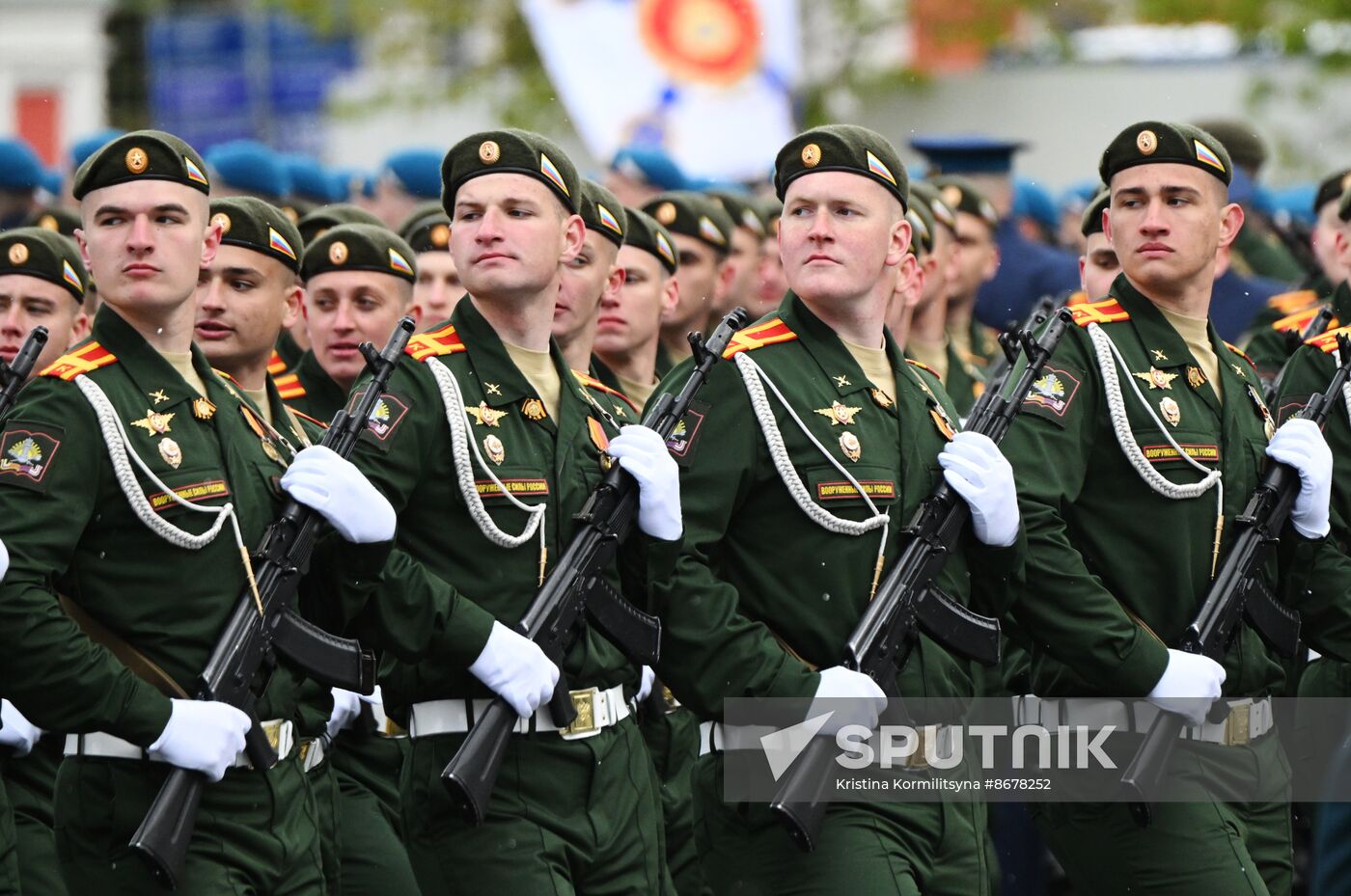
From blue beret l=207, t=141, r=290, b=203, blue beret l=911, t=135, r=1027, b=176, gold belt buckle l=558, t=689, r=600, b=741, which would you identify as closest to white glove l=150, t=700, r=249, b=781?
gold belt buckle l=558, t=689, r=600, b=741

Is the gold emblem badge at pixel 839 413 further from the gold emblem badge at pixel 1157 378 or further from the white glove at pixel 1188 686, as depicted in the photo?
the white glove at pixel 1188 686

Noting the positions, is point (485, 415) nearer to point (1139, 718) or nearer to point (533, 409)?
point (533, 409)

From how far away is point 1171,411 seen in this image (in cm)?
659

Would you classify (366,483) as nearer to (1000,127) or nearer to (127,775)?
(127,775)

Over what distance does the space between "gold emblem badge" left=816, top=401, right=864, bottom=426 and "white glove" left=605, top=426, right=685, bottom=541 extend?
45 cm

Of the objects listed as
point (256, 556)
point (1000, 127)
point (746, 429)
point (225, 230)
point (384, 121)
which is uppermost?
point (384, 121)

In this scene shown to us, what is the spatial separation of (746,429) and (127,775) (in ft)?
5.74

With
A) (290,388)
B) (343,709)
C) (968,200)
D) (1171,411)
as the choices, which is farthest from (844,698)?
(968,200)

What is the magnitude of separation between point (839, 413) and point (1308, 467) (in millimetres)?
1493

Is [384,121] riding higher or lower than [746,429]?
higher

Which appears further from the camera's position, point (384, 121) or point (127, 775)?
point (384, 121)

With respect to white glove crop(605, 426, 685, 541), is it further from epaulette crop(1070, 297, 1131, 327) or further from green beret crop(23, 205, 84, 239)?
green beret crop(23, 205, 84, 239)

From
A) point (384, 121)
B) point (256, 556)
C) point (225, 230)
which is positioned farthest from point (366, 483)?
point (384, 121)

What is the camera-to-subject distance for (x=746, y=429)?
19.8 ft
